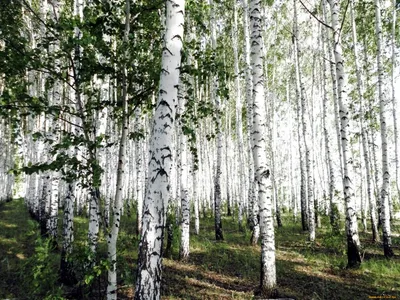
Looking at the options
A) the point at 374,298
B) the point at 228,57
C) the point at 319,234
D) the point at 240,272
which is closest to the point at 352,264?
the point at 374,298

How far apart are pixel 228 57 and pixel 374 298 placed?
1653 centimetres

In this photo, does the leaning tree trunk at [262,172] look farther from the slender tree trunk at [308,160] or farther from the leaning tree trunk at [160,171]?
the slender tree trunk at [308,160]

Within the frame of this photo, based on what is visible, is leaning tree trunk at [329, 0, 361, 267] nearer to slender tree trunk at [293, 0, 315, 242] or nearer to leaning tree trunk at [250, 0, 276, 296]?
leaning tree trunk at [250, 0, 276, 296]

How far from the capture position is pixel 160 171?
320 centimetres

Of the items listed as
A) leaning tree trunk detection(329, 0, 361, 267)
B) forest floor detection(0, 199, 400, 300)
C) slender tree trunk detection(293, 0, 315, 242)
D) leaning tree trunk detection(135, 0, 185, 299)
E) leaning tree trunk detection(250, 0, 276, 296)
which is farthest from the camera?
slender tree trunk detection(293, 0, 315, 242)

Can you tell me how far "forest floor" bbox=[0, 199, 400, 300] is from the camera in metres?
4.77

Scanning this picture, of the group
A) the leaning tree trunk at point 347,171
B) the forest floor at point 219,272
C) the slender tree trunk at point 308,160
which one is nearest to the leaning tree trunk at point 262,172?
the forest floor at point 219,272

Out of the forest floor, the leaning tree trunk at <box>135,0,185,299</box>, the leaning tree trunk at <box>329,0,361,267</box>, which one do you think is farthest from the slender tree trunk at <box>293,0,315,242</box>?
the leaning tree trunk at <box>135,0,185,299</box>

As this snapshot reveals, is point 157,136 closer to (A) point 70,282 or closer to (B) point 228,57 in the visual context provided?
(A) point 70,282

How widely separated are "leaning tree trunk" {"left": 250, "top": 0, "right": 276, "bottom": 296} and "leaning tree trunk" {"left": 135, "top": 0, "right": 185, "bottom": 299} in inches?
110

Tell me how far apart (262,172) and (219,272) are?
9.98 feet

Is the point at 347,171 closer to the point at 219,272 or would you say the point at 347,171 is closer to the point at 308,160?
the point at 219,272

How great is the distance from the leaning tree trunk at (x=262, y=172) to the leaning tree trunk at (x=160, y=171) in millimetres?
2806

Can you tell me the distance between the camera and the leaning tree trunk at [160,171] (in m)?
3.05
